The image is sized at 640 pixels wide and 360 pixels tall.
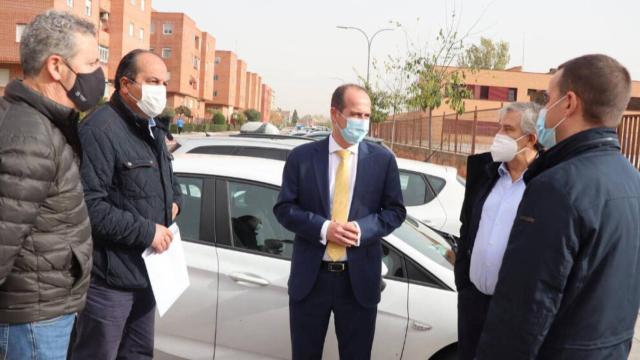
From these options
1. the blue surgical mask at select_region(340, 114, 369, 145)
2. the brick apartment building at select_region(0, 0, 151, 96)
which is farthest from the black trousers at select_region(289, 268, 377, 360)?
the brick apartment building at select_region(0, 0, 151, 96)

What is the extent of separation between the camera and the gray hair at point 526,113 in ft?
10.2

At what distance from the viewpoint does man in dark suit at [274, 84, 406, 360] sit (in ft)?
9.70

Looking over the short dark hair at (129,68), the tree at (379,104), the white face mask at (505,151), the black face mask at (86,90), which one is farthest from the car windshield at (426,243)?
the tree at (379,104)

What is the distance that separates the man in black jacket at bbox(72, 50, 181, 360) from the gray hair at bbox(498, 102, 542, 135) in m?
2.01

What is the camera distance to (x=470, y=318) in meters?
2.85

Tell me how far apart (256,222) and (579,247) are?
2255mm

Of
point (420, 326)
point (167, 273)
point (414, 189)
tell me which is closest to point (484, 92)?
point (414, 189)

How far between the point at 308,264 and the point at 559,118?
1.51 meters

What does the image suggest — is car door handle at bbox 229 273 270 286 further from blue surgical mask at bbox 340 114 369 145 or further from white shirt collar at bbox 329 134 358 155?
blue surgical mask at bbox 340 114 369 145

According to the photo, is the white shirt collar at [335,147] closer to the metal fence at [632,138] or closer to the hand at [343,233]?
the hand at [343,233]

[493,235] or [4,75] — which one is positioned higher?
[4,75]

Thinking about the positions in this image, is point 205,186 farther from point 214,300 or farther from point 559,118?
point 559,118

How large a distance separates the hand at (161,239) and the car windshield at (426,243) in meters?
1.47

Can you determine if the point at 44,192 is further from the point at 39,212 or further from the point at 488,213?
the point at 488,213
